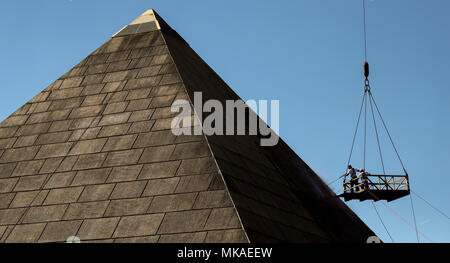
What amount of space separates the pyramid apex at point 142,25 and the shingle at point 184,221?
37.3 feet

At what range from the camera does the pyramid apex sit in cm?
2209

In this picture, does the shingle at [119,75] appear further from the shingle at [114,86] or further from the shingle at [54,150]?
the shingle at [54,150]

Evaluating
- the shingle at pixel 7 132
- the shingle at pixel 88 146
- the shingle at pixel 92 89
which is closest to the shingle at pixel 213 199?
the shingle at pixel 88 146

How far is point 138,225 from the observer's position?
12.2 m

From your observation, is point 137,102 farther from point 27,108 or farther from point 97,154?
point 27,108

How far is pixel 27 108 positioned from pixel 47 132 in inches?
86.5

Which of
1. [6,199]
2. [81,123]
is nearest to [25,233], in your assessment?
[6,199]

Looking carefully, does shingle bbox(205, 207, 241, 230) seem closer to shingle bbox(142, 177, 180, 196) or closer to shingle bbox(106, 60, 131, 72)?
shingle bbox(142, 177, 180, 196)

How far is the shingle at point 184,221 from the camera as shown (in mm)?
11844

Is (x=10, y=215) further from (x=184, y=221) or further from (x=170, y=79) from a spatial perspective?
(x=170, y=79)

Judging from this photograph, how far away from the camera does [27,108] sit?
717 inches

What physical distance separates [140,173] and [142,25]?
10421 millimetres

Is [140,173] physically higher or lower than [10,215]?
higher
